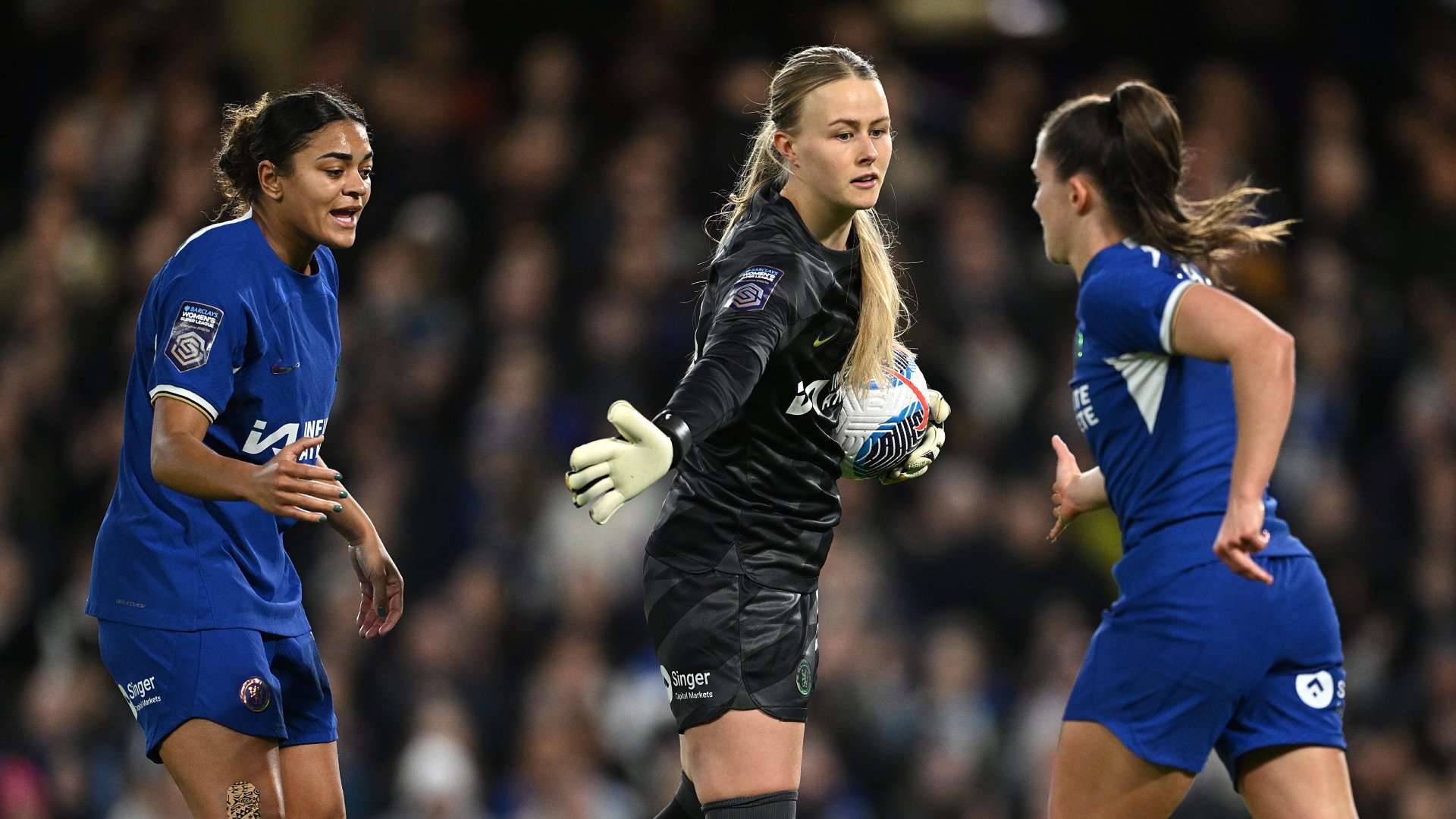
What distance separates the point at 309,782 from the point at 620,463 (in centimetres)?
128

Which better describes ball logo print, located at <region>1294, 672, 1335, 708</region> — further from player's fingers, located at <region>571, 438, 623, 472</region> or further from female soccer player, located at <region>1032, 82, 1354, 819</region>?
player's fingers, located at <region>571, 438, 623, 472</region>

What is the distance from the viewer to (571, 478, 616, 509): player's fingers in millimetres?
3152

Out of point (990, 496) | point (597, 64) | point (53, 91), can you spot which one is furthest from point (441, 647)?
point (53, 91)

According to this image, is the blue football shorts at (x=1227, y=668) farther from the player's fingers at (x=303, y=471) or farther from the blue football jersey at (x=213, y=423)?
the blue football jersey at (x=213, y=423)

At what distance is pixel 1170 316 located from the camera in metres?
3.29

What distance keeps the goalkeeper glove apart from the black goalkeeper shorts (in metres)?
0.73

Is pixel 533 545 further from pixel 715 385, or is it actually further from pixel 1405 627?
pixel 715 385

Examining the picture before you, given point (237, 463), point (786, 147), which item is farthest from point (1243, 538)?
point (237, 463)

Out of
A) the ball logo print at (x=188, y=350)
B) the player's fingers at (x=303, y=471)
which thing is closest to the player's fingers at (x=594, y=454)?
the player's fingers at (x=303, y=471)

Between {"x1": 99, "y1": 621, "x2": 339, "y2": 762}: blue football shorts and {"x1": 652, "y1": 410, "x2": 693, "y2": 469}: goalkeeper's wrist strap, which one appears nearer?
{"x1": 652, "y1": 410, "x2": 693, "y2": 469}: goalkeeper's wrist strap

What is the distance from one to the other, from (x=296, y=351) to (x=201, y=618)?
0.62 m

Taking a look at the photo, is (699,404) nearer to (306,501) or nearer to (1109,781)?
(306,501)

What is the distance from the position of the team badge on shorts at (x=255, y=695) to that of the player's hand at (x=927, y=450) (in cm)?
153

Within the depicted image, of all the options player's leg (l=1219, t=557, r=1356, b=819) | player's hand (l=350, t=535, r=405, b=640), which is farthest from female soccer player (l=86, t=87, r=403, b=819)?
player's leg (l=1219, t=557, r=1356, b=819)
